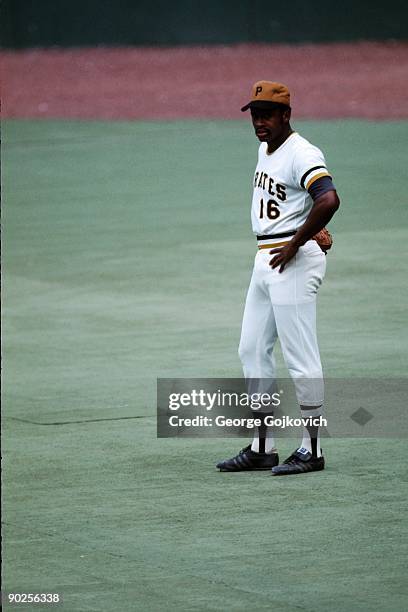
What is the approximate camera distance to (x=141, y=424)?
32.4 ft

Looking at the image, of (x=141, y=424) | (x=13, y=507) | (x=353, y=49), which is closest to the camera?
(x=13, y=507)

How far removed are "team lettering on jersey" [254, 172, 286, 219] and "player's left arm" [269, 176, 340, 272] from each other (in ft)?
0.66

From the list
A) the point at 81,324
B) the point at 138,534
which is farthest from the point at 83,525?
the point at 81,324

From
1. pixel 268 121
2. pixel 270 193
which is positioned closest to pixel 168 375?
pixel 270 193

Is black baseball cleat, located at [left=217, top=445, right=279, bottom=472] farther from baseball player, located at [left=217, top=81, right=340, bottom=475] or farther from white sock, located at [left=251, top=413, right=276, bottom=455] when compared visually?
baseball player, located at [left=217, top=81, right=340, bottom=475]

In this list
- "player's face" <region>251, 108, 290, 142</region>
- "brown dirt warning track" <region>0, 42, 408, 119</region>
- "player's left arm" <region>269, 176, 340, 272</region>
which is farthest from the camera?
"brown dirt warning track" <region>0, 42, 408, 119</region>

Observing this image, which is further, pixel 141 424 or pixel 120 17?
pixel 120 17

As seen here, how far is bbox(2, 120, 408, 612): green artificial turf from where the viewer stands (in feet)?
22.5

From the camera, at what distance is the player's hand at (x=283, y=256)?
26.9 feet

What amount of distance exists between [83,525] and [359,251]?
28.3ft

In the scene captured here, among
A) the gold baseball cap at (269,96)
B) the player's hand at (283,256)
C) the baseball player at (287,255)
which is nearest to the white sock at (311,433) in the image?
the baseball player at (287,255)

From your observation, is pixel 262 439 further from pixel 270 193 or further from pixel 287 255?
pixel 270 193

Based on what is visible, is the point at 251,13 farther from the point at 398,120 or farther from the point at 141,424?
the point at 141,424

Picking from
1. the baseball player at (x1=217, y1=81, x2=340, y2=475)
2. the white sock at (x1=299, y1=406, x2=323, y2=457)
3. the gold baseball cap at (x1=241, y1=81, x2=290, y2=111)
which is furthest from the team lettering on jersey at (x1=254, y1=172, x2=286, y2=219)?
the white sock at (x1=299, y1=406, x2=323, y2=457)
